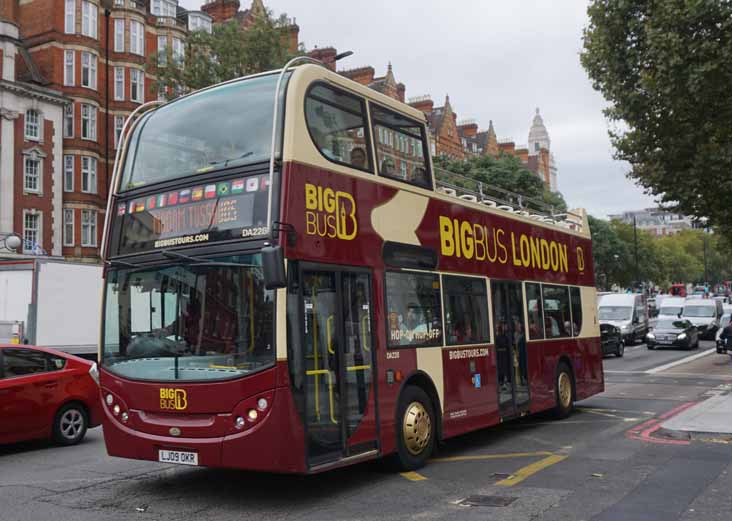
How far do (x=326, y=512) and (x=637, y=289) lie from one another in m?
78.0

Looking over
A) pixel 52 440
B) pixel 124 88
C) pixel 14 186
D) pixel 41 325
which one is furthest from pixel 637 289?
pixel 52 440

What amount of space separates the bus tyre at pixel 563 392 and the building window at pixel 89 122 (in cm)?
3355

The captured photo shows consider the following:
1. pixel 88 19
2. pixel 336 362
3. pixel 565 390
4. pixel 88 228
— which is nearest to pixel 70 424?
pixel 336 362

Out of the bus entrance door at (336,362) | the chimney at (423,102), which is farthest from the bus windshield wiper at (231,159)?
the chimney at (423,102)

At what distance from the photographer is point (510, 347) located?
450 inches

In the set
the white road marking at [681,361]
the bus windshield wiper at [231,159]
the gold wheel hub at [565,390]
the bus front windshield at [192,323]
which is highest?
the bus windshield wiper at [231,159]

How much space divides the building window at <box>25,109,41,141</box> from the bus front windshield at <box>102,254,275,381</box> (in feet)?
110

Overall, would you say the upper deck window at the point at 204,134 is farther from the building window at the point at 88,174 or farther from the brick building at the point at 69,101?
the building window at the point at 88,174

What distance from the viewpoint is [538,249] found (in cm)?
1282

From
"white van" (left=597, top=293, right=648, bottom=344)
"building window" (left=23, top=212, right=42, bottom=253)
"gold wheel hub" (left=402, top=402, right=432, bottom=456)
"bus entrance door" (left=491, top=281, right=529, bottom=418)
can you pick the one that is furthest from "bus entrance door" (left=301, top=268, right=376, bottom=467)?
"building window" (left=23, top=212, right=42, bottom=253)

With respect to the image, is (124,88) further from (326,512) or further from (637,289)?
(637,289)

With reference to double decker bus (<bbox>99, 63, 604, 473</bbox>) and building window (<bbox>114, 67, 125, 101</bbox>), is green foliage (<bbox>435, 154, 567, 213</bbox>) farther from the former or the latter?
double decker bus (<bbox>99, 63, 604, 473</bbox>)

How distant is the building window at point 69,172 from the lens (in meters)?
39.4

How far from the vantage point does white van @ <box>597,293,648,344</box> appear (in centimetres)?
3728
